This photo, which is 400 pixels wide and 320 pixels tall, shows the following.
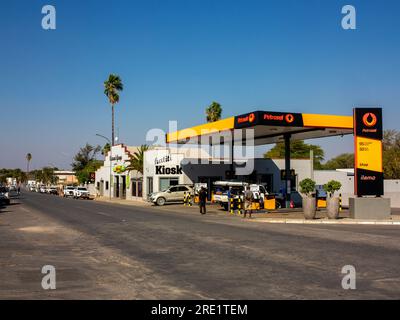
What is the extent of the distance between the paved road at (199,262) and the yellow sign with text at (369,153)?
20.8 ft

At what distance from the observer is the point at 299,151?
3812 inches

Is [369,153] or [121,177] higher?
[369,153]

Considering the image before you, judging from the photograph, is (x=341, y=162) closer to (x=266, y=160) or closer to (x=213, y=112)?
(x=213, y=112)

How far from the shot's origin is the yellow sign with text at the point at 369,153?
80.6 feet

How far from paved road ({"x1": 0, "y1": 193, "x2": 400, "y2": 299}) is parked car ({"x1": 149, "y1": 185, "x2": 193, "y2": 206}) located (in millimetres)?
24318

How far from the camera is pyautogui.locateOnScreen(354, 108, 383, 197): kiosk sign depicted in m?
24.4

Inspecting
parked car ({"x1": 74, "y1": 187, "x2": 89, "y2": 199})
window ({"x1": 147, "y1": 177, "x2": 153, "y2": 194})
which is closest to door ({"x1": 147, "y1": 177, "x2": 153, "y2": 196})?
window ({"x1": 147, "y1": 177, "x2": 153, "y2": 194})

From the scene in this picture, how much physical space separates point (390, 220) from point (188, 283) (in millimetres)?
17896

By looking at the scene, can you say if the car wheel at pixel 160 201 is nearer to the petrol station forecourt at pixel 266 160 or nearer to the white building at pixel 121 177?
the petrol station forecourt at pixel 266 160

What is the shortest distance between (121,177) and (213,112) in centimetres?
2072

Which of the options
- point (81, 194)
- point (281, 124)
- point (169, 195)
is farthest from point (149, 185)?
point (281, 124)

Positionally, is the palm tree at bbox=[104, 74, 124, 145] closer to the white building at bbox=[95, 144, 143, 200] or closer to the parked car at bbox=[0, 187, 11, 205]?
the white building at bbox=[95, 144, 143, 200]

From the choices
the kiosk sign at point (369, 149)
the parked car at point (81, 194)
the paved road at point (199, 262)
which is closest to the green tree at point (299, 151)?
the parked car at point (81, 194)

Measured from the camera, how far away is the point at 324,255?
12.1m
